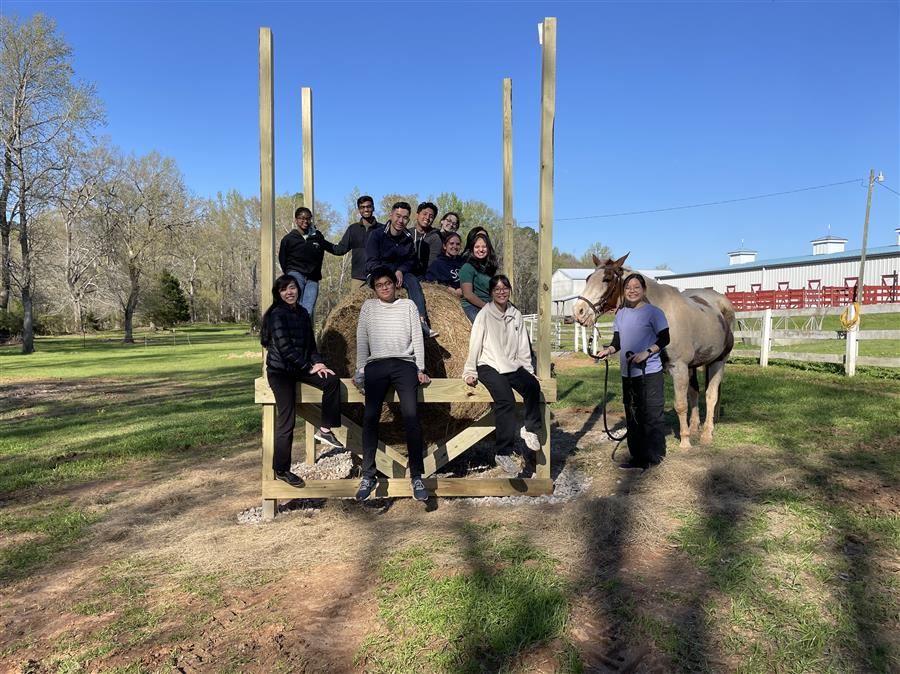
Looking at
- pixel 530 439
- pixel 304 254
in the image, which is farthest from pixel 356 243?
pixel 530 439

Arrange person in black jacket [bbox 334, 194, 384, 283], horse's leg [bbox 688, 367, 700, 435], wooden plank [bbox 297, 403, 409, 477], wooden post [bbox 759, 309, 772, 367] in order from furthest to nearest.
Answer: wooden post [bbox 759, 309, 772, 367] < horse's leg [bbox 688, 367, 700, 435] < person in black jacket [bbox 334, 194, 384, 283] < wooden plank [bbox 297, 403, 409, 477]

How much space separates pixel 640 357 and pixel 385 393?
2.72m

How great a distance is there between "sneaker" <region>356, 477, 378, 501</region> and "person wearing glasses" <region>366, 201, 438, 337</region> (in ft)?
5.12

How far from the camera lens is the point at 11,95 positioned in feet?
83.4

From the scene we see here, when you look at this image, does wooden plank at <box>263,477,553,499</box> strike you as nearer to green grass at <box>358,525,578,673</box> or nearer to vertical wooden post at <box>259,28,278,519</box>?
vertical wooden post at <box>259,28,278,519</box>

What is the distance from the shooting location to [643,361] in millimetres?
5902

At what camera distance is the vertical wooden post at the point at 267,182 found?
4965 millimetres

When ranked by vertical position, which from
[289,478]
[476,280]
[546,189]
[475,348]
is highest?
[546,189]

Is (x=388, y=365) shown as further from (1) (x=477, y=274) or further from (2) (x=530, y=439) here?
(1) (x=477, y=274)

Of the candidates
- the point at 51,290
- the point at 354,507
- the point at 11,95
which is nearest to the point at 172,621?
the point at 354,507

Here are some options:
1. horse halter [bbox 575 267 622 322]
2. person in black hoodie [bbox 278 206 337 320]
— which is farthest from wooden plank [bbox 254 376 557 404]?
horse halter [bbox 575 267 622 322]

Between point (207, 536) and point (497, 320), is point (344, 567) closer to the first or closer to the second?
point (207, 536)

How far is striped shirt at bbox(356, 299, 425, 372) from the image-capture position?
495cm

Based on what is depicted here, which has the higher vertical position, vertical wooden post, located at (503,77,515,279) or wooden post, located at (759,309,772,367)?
vertical wooden post, located at (503,77,515,279)
